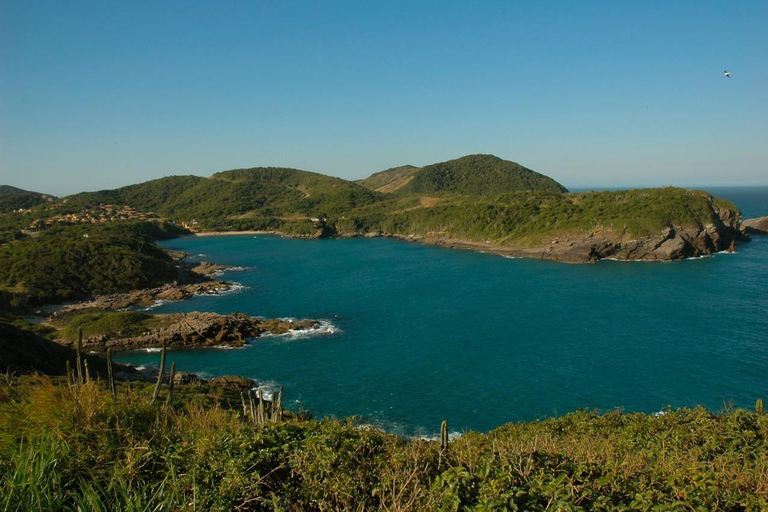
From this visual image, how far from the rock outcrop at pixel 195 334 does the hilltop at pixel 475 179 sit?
131268 mm

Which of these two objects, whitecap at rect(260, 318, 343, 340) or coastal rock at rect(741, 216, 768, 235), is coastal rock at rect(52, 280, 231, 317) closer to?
whitecap at rect(260, 318, 343, 340)

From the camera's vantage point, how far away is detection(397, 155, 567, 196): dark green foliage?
166m

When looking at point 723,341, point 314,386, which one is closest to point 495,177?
point 723,341

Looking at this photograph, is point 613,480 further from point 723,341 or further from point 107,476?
point 723,341

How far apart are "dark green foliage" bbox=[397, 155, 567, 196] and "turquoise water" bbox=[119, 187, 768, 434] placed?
111 metres

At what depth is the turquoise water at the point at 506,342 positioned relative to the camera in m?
23.4

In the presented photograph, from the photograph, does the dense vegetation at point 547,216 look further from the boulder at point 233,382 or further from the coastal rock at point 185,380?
the coastal rock at point 185,380

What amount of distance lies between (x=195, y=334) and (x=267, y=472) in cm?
3143

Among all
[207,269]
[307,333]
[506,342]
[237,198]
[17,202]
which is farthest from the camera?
[237,198]

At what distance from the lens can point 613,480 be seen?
17.7 ft

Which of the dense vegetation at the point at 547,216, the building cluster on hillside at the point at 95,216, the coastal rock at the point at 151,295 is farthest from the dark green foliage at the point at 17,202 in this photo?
the coastal rock at the point at 151,295

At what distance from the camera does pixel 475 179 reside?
577 feet

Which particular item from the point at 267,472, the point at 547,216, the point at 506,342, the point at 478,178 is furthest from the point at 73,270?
the point at 478,178

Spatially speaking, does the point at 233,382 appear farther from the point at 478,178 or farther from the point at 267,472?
the point at 478,178
